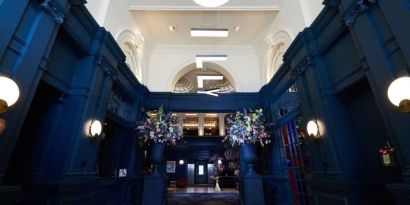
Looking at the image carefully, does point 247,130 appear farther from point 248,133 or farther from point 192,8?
point 192,8

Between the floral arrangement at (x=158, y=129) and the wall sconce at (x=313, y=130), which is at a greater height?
the floral arrangement at (x=158, y=129)

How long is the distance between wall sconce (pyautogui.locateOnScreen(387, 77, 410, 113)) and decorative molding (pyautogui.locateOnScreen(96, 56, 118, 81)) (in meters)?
4.79

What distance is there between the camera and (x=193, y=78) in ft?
29.9

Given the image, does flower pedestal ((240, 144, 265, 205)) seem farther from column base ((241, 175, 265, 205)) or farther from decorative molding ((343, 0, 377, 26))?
decorative molding ((343, 0, 377, 26))

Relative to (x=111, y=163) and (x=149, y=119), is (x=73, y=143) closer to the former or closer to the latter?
(x=111, y=163)

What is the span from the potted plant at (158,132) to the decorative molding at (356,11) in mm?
5122

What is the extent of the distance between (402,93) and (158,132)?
5597mm

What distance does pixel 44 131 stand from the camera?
11.8 feet

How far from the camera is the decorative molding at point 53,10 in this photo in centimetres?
277

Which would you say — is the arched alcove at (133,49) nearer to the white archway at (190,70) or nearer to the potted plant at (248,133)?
the white archway at (190,70)

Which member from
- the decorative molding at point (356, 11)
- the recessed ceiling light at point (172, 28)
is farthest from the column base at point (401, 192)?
the recessed ceiling light at point (172, 28)

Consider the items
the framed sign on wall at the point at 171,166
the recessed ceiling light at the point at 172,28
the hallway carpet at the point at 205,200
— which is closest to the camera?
the recessed ceiling light at the point at 172,28

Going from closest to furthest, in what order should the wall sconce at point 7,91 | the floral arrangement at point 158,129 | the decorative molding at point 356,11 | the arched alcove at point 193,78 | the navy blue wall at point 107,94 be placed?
the wall sconce at point 7,91
the navy blue wall at point 107,94
the decorative molding at point 356,11
the floral arrangement at point 158,129
the arched alcove at point 193,78

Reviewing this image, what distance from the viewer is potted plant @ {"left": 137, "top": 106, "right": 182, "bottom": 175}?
247 inches
